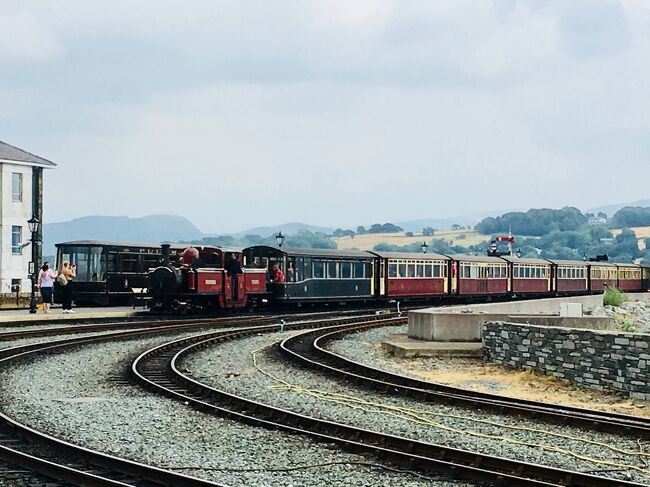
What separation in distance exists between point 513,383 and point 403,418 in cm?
567

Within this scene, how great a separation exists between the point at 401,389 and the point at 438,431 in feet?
12.0

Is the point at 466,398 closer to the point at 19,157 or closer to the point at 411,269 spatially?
the point at 411,269

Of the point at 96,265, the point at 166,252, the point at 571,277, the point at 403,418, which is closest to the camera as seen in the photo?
the point at 403,418

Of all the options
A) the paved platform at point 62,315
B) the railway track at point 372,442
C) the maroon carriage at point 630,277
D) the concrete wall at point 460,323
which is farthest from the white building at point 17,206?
the maroon carriage at point 630,277

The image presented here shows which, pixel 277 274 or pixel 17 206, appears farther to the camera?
pixel 17 206

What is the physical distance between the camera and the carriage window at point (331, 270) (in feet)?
136

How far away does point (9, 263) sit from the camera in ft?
180

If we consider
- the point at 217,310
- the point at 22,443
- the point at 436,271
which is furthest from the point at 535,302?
the point at 22,443

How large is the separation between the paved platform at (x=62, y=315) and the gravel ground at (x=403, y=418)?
39.3 feet

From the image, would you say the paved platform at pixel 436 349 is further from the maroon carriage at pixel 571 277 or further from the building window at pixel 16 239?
the maroon carriage at pixel 571 277

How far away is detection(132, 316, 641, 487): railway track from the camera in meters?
9.81

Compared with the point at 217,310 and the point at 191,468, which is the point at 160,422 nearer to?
the point at 191,468

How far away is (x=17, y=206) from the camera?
56250 millimetres

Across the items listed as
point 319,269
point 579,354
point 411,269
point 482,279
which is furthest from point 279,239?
point 579,354
